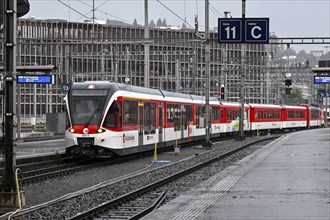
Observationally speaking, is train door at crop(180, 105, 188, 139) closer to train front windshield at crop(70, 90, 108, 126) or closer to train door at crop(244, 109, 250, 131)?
train front windshield at crop(70, 90, 108, 126)

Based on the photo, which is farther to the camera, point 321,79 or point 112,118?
point 321,79

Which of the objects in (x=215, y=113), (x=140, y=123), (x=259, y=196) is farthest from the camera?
(x=215, y=113)

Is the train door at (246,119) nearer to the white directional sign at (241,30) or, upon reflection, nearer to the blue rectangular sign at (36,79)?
the white directional sign at (241,30)

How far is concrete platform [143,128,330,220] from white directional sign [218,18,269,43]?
13219 millimetres

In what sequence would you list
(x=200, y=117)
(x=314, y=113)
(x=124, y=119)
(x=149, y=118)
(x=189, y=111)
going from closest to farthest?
(x=124, y=119) → (x=149, y=118) → (x=189, y=111) → (x=200, y=117) → (x=314, y=113)

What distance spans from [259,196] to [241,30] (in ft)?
71.6

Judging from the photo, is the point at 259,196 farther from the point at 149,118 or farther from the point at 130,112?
the point at 149,118

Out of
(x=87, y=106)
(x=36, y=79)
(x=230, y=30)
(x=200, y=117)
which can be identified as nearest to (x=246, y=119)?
(x=200, y=117)

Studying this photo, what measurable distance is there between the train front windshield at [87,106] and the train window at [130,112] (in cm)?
143

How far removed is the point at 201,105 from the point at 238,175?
2344cm

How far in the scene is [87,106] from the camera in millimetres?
25156

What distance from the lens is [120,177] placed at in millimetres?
20719

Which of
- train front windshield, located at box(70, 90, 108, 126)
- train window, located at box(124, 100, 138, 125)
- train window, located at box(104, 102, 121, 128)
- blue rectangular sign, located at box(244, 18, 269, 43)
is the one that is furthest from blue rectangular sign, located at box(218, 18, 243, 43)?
train front windshield, located at box(70, 90, 108, 126)

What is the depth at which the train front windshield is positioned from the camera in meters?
25.0
